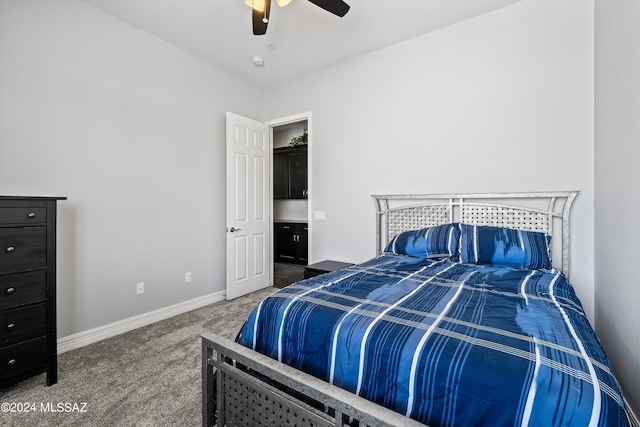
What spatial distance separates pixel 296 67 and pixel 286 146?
2236mm

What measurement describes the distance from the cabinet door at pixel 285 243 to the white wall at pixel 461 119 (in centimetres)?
189

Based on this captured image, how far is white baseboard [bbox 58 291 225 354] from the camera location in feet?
7.76

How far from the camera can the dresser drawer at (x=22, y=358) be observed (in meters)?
1.69

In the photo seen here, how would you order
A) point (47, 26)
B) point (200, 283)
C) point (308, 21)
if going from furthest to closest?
1. point (200, 283)
2. point (308, 21)
3. point (47, 26)

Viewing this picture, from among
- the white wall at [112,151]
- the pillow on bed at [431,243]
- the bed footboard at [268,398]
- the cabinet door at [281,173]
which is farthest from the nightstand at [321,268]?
the cabinet door at [281,173]

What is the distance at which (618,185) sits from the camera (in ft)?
5.55

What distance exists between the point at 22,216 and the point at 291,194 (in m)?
4.19

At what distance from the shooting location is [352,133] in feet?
11.3

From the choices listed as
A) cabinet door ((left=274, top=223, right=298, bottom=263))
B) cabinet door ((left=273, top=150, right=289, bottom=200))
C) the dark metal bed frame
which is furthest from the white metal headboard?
cabinet door ((left=273, top=150, right=289, bottom=200))

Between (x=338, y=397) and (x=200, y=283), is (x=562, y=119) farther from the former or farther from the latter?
(x=200, y=283)

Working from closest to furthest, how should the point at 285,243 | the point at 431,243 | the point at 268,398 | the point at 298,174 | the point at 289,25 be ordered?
the point at 268,398 < the point at 431,243 < the point at 289,25 < the point at 298,174 < the point at 285,243

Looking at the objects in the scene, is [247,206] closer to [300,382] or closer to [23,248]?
A: [23,248]

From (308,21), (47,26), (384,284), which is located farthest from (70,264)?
(308,21)

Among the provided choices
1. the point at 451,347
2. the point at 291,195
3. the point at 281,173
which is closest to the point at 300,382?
the point at 451,347
